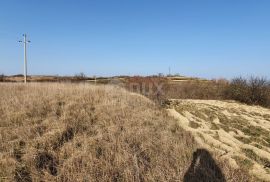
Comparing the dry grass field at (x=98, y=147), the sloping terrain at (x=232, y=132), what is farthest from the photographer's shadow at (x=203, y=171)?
the sloping terrain at (x=232, y=132)

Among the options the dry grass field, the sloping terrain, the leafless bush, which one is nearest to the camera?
the dry grass field

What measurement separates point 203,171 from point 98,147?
7.28 ft

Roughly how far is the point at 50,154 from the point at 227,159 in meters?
3.79

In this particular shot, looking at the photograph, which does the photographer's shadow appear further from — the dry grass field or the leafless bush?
the leafless bush

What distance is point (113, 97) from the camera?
1134 centimetres

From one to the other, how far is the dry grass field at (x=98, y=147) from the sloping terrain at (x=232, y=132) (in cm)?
42

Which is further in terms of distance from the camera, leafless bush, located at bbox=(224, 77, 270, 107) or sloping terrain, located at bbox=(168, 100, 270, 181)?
leafless bush, located at bbox=(224, 77, 270, 107)

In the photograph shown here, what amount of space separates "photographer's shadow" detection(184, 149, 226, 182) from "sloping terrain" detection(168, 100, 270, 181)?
1.74ft

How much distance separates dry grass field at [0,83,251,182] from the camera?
5.00 meters

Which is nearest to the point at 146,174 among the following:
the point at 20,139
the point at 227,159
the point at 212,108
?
the point at 227,159

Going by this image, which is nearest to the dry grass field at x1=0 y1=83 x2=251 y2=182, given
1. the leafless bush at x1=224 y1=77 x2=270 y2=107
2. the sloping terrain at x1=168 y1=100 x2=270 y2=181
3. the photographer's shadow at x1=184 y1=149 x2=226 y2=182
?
the photographer's shadow at x1=184 y1=149 x2=226 y2=182

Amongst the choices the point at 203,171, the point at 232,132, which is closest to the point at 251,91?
the point at 232,132

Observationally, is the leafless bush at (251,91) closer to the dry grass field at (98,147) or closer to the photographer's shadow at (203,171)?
the dry grass field at (98,147)

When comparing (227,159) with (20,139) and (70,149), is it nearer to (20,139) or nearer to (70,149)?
(70,149)
